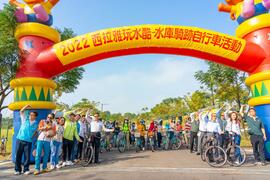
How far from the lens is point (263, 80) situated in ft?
32.5

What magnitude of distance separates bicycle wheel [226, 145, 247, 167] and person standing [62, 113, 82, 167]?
4.86 m

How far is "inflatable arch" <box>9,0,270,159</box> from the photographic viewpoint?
33.0ft

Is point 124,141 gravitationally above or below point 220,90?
below

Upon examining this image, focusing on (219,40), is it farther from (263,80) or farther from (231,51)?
(263,80)

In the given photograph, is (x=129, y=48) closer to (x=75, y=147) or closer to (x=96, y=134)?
(x=96, y=134)

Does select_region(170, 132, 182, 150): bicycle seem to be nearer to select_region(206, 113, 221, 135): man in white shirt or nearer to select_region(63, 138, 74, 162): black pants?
select_region(206, 113, 221, 135): man in white shirt

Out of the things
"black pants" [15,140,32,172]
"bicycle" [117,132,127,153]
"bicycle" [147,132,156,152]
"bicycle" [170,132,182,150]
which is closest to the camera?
"black pants" [15,140,32,172]

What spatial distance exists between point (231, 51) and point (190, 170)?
4.79m

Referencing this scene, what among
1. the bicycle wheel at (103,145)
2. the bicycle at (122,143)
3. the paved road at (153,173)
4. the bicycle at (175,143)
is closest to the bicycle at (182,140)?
the bicycle at (175,143)

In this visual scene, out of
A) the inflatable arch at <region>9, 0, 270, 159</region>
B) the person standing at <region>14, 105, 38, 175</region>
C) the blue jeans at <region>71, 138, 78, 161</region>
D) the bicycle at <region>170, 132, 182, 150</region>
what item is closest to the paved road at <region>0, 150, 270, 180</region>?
the person standing at <region>14, 105, 38, 175</region>

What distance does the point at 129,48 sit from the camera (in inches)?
411

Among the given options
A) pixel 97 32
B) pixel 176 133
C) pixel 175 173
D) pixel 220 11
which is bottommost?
pixel 175 173

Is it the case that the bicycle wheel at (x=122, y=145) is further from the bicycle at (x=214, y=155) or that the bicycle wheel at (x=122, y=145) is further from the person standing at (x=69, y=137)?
the bicycle at (x=214, y=155)

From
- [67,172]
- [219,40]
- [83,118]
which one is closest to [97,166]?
[67,172]
